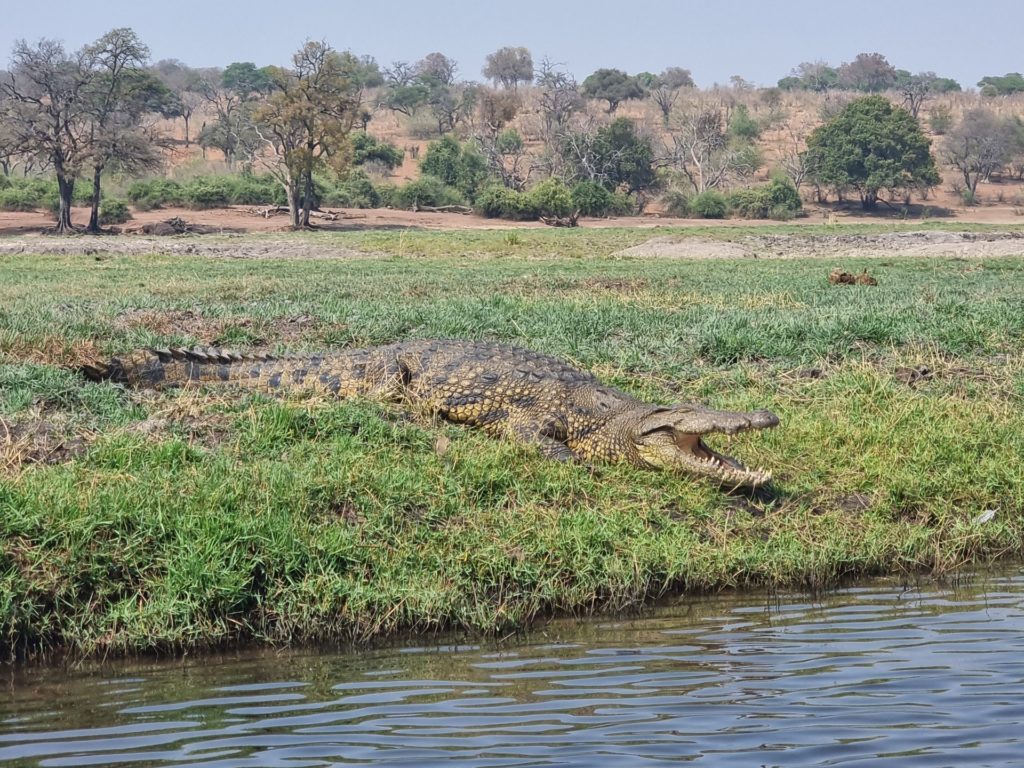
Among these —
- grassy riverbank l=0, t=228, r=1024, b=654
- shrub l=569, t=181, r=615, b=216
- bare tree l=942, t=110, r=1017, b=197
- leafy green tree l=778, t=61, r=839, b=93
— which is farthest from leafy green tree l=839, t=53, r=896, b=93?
grassy riverbank l=0, t=228, r=1024, b=654

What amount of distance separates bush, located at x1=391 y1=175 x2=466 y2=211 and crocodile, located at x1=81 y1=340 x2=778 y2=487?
38.4 metres

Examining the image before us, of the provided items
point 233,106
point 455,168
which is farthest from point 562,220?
point 233,106

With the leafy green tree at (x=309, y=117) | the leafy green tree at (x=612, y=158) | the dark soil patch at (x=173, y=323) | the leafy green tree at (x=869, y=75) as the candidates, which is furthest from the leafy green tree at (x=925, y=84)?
the dark soil patch at (x=173, y=323)

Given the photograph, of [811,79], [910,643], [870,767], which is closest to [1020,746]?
[870,767]

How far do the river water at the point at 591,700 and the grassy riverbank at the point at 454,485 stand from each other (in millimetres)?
268

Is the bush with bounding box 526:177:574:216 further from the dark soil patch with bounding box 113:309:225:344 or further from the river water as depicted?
the river water

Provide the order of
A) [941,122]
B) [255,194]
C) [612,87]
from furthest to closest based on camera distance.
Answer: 1. [612,87]
2. [941,122]
3. [255,194]

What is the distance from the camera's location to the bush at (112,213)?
40.4 meters

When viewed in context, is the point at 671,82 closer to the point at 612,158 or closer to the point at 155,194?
the point at 612,158

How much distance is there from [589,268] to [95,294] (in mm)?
8076

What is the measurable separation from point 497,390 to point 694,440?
1365mm

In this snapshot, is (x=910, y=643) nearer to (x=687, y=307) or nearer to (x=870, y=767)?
(x=870, y=767)

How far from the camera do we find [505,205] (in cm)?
4409

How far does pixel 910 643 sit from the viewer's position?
5.01 meters
